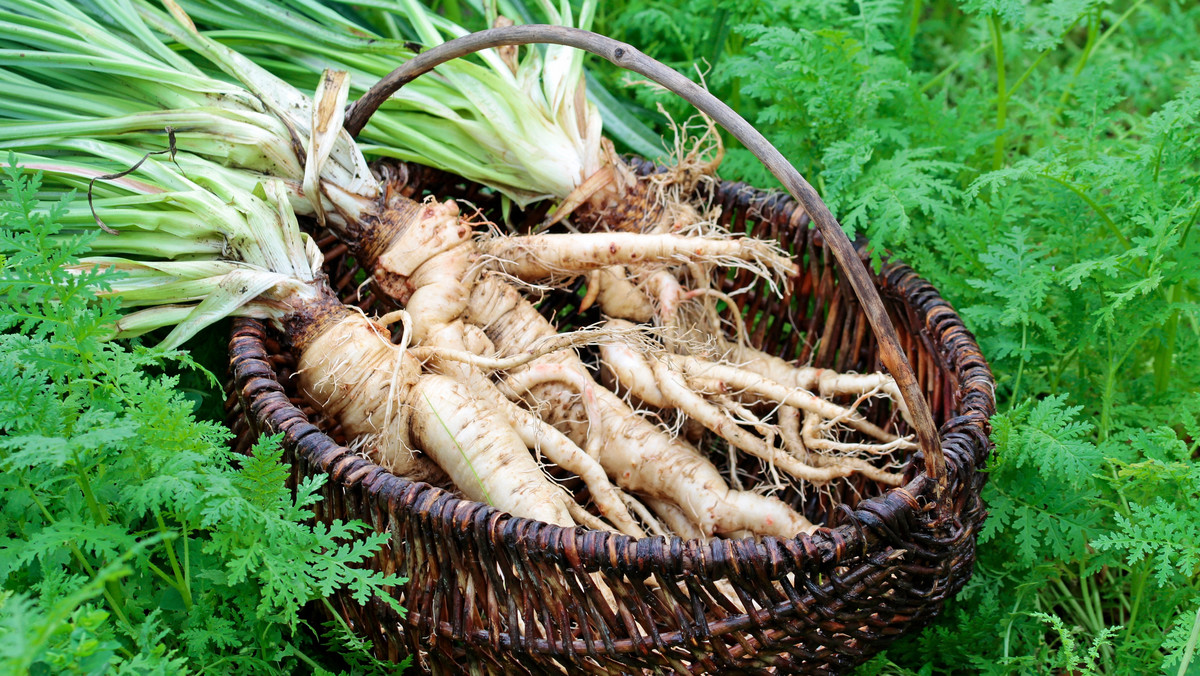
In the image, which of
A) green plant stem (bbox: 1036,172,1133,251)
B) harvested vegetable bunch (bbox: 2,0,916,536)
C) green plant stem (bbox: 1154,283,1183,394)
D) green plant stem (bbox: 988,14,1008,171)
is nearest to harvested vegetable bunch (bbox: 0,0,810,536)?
harvested vegetable bunch (bbox: 2,0,916,536)

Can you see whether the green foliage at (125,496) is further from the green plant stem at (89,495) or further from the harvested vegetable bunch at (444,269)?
the harvested vegetable bunch at (444,269)

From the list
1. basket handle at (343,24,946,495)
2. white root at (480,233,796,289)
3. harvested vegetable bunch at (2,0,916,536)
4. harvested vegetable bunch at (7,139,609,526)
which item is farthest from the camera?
white root at (480,233,796,289)

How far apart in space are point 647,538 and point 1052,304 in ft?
3.32

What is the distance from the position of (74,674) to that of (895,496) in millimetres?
1049

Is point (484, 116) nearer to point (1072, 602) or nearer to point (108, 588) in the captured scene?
point (108, 588)

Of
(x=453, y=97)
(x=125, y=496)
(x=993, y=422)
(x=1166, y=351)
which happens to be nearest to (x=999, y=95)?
(x=1166, y=351)

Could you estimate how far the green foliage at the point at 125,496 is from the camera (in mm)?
1152

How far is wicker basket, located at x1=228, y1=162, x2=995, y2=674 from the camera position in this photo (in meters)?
1.25

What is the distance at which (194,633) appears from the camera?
49.9 inches

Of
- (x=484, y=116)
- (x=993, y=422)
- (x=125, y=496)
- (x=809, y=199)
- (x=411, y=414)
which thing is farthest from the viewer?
(x=484, y=116)

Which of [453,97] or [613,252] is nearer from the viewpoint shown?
[613,252]

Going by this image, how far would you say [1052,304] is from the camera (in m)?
1.74

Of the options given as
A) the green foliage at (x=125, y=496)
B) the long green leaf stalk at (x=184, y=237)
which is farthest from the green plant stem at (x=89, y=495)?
the long green leaf stalk at (x=184, y=237)

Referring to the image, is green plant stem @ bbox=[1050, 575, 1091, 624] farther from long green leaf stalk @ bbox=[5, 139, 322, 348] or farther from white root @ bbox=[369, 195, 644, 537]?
long green leaf stalk @ bbox=[5, 139, 322, 348]
